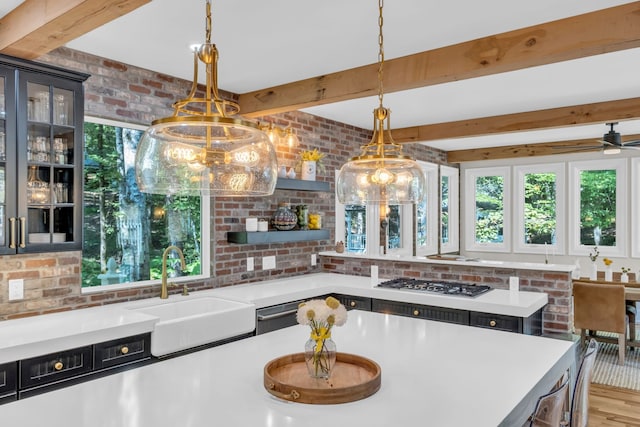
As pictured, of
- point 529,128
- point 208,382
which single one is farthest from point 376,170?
point 529,128

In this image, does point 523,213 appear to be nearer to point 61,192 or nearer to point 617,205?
point 617,205

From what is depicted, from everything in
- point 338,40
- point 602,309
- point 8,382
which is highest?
point 338,40

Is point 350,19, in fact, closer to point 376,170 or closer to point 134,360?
point 376,170

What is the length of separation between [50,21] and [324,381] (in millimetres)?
1959

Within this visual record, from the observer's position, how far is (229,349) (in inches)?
84.0

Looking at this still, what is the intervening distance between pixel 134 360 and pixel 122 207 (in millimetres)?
1252

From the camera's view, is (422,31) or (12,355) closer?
(12,355)

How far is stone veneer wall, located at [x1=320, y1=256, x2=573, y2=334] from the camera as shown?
350cm

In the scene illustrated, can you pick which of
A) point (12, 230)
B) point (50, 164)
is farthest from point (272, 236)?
point (12, 230)

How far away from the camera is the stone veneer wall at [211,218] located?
2.89 metres

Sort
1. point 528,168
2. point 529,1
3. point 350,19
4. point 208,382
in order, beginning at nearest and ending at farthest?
1. point 208,382
2. point 529,1
3. point 350,19
4. point 528,168

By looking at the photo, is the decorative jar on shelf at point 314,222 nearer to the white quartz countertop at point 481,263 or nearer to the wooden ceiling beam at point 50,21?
the white quartz countertop at point 481,263

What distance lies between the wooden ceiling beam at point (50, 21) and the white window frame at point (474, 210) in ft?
22.4

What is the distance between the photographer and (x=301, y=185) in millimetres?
4418
